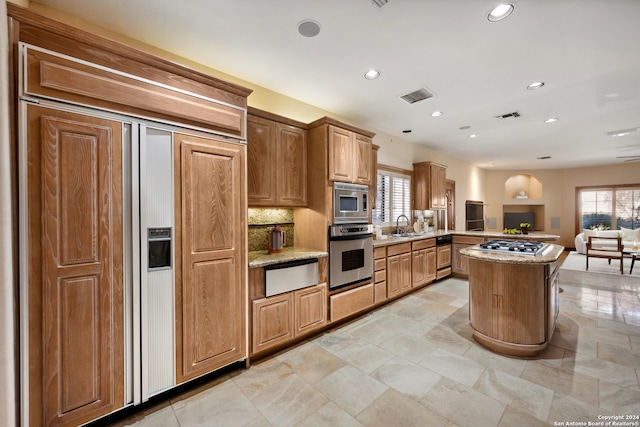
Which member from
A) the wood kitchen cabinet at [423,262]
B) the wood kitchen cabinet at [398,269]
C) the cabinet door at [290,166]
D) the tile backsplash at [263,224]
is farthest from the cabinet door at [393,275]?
the cabinet door at [290,166]

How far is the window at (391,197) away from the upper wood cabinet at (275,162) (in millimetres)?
2041

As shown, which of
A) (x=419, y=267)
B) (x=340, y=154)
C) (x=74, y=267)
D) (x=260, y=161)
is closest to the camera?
(x=74, y=267)

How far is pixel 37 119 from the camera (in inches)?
56.7

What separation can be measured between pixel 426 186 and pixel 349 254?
313 cm

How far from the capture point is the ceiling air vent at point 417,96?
A: 3.23m

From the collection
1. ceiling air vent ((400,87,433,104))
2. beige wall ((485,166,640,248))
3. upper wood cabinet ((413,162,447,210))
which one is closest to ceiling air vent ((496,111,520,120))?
upper wood cabinet ((413,162,447,210))

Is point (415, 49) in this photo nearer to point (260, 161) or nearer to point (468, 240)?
point (260, 161)

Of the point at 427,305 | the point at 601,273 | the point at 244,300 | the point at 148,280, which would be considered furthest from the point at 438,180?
the point at 148,280

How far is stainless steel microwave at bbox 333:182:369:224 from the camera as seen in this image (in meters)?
3.08

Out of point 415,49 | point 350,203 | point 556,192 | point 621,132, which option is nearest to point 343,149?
point 350,203

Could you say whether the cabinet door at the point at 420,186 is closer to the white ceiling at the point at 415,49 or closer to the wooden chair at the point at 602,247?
the white ceiling at the point at 415,49

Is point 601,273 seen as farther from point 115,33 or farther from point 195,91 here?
point 115,33

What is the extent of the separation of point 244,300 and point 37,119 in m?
1.77

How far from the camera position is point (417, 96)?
3.38 meters
